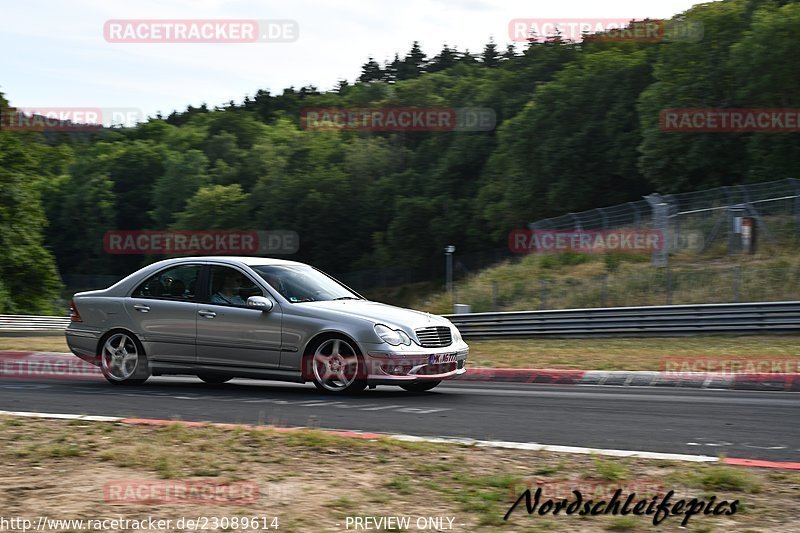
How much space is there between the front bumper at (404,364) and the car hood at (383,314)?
278mm

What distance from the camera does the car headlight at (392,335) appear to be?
10.5 metres

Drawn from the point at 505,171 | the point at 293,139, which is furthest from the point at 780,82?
the point at 293,139

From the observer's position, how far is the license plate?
1077cm

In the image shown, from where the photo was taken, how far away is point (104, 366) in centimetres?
1214

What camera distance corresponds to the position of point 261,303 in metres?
11.1

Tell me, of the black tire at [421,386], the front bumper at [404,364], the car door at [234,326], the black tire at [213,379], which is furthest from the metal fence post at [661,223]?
the car door at [234,326]

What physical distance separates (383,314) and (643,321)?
13.6m

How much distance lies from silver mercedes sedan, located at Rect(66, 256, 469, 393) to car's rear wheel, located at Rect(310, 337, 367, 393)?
1 cm

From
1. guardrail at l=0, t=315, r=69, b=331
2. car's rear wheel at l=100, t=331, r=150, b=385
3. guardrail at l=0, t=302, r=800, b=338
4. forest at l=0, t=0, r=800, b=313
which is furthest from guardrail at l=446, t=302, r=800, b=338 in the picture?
forest at l=0, t=0, r=800, b=313

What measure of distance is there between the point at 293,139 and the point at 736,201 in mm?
85016

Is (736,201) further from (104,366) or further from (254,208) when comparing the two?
(254,208)

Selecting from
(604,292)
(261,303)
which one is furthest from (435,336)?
(604,292)

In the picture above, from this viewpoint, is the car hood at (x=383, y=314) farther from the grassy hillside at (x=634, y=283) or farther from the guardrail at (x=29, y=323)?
the guardrail at (x=29, y=323)

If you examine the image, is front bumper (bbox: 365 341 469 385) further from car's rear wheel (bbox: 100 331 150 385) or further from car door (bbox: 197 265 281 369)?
car's rear wheel (bbox: 100 331 150 385)
